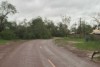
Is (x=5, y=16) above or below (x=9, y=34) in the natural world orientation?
above

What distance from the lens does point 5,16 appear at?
96625mm

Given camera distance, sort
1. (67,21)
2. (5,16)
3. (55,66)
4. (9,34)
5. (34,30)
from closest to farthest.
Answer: (55,66) → (9,34) → (5,16) → (34,30) → (67,21)

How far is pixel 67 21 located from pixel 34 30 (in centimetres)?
4606

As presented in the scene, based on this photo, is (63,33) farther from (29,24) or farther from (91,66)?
(91,66)

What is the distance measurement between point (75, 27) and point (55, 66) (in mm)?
141262

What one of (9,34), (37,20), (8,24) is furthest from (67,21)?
(9,34)

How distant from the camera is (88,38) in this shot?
63875 millimetres

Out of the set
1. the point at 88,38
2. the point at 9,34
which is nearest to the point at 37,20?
the point at 9,34

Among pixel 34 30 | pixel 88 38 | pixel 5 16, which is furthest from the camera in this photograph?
pixel 34 30

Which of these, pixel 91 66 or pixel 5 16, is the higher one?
pixel 5 16

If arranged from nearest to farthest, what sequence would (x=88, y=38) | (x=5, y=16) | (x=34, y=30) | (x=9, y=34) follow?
(x=88, y=38) → (x=9, y=34) → (x=5, y=16) → (x=34, y=30)

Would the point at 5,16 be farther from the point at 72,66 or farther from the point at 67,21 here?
the point at 72,66

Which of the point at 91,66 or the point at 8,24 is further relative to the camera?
the point at 8,24

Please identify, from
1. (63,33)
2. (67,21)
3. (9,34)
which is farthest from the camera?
(67,21)
